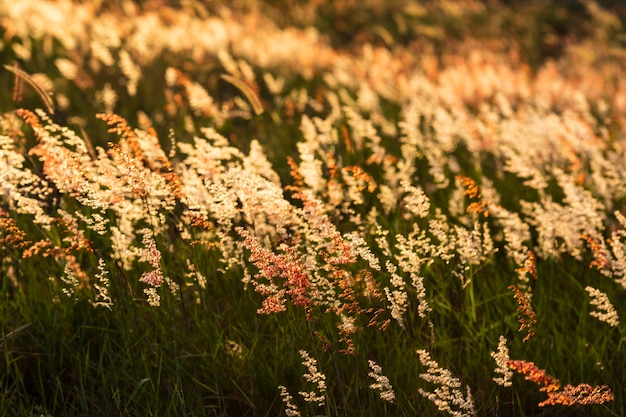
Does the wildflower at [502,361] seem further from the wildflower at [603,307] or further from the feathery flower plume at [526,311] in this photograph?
the wildflower at [603,307]

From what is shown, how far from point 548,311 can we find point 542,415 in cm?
53

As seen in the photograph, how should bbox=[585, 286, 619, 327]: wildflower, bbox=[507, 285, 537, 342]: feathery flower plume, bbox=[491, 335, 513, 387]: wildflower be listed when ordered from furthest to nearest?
bbox=[585, 286, 619, 327]: wildflower
bbox=[507, 285, 537, 342]: feathery flower plume
bbox=[491, 335, 513, 387]: wildflower

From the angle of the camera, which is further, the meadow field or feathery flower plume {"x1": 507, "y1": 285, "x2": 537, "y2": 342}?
the meadow field

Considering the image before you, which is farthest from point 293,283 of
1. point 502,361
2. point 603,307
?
point 603,307

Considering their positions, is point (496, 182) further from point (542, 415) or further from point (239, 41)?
point (239, 41)

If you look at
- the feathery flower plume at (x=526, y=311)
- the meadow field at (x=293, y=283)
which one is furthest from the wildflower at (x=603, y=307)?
the feathery flower plume at (x=526, y=311)

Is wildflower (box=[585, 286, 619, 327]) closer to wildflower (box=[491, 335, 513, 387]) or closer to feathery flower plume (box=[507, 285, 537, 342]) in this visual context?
feathery flower plume (box=[507, 285, 537, 342])

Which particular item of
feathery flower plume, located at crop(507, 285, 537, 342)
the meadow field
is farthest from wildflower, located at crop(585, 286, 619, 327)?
feathery flower plume, located at crop(507, 285, 537, 342)

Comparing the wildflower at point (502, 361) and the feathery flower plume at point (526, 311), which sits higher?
the feathery flower plume at point (526, 311)

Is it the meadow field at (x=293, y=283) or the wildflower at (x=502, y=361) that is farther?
the meadow field at (x=293, y=283)

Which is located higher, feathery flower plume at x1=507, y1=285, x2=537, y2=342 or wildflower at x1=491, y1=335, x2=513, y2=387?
feathery flower plume at x1=507, y1=285, x2=537, y2=342

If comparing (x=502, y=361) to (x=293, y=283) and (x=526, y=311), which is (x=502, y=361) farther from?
(x=293, y=283)

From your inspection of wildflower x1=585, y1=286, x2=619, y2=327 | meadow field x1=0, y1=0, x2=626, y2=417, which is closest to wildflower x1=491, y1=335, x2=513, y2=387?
meadow field x1=0, y1=0, x2=626, y2=417

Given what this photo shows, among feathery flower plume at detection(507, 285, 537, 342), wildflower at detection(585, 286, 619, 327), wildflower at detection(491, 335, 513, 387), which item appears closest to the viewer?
wildflower at detection(491, 335, 513, 387)
